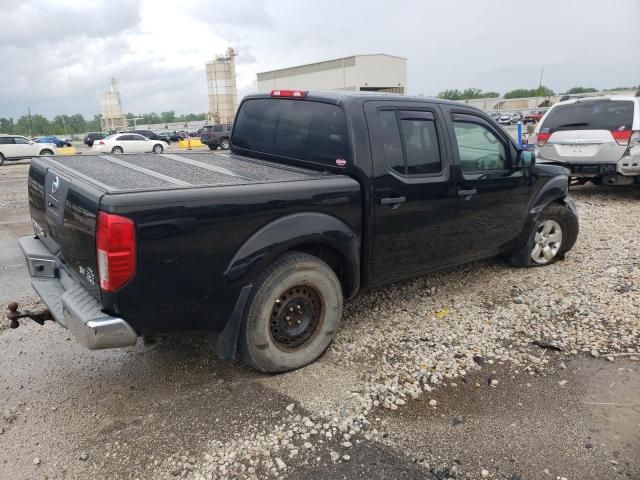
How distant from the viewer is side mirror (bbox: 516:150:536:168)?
4.79m

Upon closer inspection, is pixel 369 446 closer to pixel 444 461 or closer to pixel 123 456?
pixel 444 461

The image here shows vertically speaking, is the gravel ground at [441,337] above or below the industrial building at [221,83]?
below

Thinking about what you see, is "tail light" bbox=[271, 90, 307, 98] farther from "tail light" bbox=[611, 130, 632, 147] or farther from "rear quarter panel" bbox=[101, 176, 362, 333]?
"tail light" bbox=[611, 130, 632, 147]

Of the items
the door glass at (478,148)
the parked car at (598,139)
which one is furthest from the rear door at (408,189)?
the parked car at (598,139)

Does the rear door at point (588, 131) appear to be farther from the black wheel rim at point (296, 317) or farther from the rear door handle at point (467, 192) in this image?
the black wheel rim at point (296, 317)

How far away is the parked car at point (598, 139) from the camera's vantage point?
8.73 metres

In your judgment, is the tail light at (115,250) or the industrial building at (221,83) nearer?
the tail light at (115,250)

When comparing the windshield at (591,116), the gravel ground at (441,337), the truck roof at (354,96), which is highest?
the truck roof at (354,96)

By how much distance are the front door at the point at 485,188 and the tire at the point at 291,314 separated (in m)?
1.52

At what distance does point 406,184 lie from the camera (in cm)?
383

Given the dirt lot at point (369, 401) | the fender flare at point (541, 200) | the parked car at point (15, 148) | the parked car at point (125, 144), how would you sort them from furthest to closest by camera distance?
1. the parked car at point (125, 144)
2. the parked car at point (15, 148)
3. the fender flare at point (541, 200)
4. the dirt lot at point (369, 401)

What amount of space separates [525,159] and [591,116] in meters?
5.54

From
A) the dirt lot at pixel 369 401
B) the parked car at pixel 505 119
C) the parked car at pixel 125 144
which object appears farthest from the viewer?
the parked car at pixel 505 119

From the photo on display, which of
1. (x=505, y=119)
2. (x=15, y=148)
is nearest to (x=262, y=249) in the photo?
(x=15, y=148)
